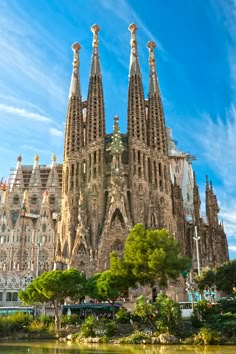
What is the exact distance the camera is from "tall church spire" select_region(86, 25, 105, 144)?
57.9 metres

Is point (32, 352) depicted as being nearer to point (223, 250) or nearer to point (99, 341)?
point (99, 341)

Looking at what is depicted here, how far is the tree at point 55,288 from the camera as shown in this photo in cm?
3038

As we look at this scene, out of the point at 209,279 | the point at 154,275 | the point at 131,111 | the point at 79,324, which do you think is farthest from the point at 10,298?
the point at 131,111

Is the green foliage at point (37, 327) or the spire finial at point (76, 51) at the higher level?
the spire finial at point (76, 51)

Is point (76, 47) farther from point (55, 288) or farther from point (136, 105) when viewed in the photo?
point (55, 288)

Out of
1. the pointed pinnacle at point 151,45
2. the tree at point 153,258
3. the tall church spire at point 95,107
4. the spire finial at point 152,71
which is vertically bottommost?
the tree at point 153,258

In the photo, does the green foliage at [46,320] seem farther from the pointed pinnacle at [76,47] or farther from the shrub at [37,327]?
the pointed pinnacle at [76,47]

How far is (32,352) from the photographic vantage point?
2073 centimetres

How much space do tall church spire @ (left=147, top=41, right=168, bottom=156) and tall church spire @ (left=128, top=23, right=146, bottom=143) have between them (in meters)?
1.76

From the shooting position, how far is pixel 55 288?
3038 cm

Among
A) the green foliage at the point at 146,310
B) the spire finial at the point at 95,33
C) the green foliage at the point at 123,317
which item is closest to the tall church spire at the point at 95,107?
the spire finial at the point at 95,33

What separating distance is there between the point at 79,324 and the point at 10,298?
1597 cm

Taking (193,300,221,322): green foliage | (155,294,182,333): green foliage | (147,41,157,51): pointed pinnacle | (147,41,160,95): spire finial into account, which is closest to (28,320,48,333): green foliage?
(155,294,182,333): green foliage

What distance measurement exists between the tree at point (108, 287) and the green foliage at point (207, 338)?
9238 mm
